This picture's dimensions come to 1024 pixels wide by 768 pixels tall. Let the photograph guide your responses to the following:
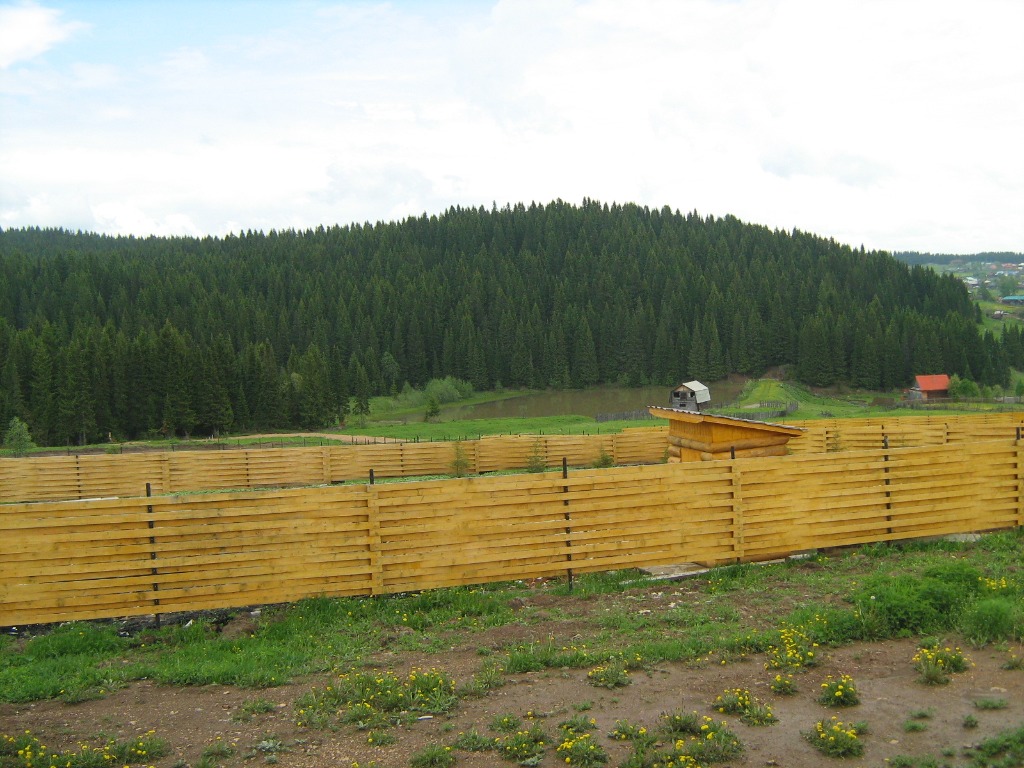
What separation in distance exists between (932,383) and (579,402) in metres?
49.0

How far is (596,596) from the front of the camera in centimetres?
1141

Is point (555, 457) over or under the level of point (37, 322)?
under

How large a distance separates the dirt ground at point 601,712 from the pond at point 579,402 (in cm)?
9523

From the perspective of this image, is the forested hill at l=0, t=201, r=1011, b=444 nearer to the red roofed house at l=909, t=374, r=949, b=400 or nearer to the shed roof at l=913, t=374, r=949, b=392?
the red roofed house at l=909, t=374, r=949, b=400


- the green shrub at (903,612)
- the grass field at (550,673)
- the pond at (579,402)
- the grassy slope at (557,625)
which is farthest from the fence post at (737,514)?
the pond at (579,402)

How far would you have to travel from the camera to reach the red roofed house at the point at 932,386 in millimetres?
98625

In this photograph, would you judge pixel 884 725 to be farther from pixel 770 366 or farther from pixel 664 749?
pixel 770 366

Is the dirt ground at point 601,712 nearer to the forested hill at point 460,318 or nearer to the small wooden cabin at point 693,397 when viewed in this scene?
the small wooden cabin at point 693,397

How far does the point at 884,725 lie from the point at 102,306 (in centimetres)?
14244

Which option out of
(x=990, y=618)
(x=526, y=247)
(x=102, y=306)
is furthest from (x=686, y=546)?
(x=526, y=247)

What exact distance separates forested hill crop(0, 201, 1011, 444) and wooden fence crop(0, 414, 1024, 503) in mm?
47412

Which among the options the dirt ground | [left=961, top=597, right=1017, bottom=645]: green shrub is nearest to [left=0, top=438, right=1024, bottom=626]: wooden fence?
the dirt ground

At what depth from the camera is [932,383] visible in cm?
9894

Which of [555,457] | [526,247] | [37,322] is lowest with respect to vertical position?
[555,457]
